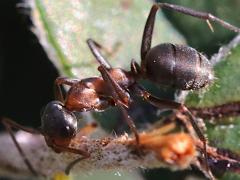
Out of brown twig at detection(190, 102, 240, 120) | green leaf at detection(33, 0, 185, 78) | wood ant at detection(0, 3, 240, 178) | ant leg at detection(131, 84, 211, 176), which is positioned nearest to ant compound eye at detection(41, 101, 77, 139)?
wood ant at detection(0, 3, 240, 178)

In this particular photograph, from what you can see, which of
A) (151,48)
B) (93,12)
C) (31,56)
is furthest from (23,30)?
(151,48)

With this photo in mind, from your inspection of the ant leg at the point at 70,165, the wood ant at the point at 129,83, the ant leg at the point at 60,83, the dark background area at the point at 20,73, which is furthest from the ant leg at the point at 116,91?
the dark background area at the point at 20,73

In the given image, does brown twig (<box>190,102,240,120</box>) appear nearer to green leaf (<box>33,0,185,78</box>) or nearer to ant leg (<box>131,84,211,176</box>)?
ant leg (<box>131,84,211,176</box>)

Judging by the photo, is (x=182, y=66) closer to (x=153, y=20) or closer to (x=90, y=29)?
(x=153, y=20)

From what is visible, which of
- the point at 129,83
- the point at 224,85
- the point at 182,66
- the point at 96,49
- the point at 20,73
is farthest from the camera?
the point at 20,73

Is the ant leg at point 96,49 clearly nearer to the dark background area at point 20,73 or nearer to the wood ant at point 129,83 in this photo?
the wood ant at point 129,83

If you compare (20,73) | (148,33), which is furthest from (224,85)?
(20,73)

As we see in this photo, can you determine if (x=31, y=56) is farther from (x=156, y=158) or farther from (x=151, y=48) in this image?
(x=156, y=158)
